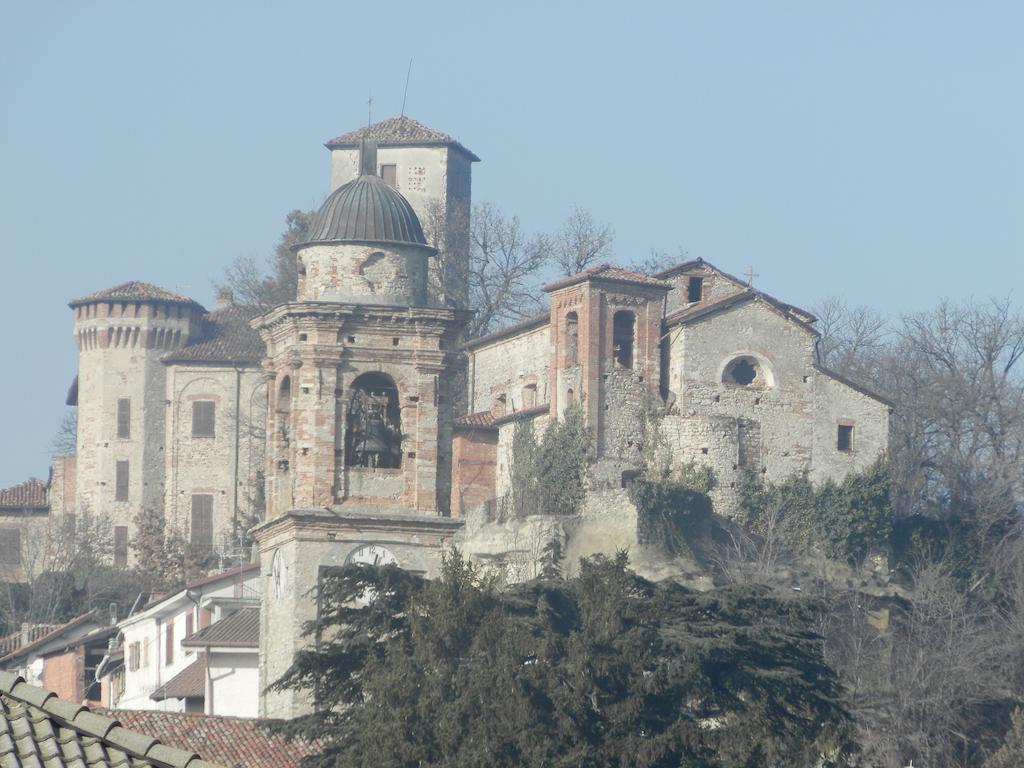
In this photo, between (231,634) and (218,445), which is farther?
(218,445)

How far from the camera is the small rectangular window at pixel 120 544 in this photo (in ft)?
243

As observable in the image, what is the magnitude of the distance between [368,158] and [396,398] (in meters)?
3.84

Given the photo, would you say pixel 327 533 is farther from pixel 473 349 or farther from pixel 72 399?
pixel 72 399

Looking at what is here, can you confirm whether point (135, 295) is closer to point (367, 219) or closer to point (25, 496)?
point (25, 496)

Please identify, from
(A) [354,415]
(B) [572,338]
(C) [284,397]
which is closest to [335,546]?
(A) [354,415]

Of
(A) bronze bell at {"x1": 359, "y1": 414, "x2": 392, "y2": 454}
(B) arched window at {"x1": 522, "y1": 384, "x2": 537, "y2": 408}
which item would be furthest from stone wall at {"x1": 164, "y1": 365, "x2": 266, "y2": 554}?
(A) bronze bell at {"x1": 359, "y1": 414, "x2": 392, "y2": 454}

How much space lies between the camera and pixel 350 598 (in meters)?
31.6

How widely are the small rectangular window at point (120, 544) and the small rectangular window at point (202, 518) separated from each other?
6.66ft

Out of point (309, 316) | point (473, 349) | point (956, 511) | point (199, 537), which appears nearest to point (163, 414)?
point (199, 537)

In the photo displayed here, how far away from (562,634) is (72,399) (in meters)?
51.3

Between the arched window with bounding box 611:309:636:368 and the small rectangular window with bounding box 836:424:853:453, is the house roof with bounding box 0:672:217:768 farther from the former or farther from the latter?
the small rectangular window with bounding box 836:424:853:453

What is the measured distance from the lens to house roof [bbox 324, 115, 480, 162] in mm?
80250

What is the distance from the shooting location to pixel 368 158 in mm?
36750

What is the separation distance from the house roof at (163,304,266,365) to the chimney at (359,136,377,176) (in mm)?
38026
